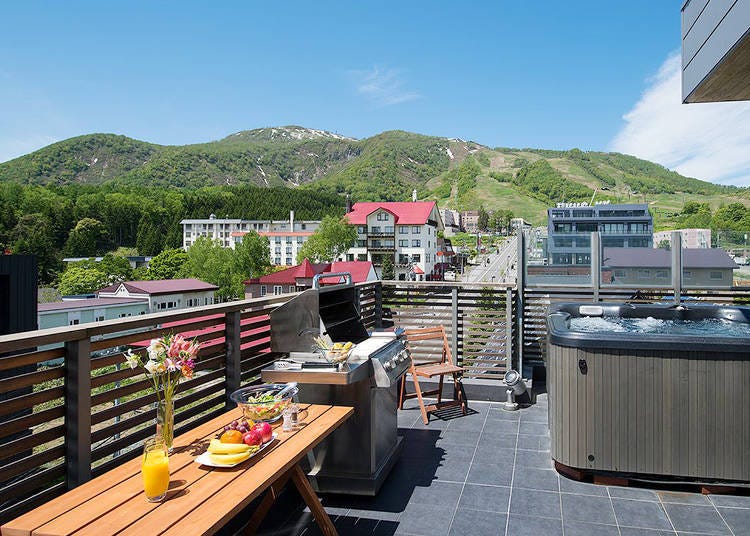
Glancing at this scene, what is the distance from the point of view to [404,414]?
16.2 feet

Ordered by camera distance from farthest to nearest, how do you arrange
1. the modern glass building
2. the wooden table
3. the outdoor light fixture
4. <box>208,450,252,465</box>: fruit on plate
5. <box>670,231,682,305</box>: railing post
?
the modern glass building < <box>670,231,682,305</box>: railing post < the outdoor light fixture < <box>208,450,252,465</box>: fruit on plate < the wooden table

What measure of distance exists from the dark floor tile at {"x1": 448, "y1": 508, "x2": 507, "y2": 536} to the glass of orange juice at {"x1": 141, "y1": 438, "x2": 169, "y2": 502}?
1.64 m

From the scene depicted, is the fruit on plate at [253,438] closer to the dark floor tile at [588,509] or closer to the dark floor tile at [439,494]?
the dark floor tile at [439,494]

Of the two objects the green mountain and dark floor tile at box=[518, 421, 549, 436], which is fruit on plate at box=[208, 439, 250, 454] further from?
the green mountain

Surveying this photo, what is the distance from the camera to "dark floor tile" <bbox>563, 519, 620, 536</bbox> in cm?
269

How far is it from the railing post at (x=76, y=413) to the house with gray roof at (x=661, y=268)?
5.30m

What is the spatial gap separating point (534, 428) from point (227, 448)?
3.25 m

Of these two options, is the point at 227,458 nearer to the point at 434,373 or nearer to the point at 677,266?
the point at 434,373

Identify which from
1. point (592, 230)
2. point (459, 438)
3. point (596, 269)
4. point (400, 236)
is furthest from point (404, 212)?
point (459, 438)

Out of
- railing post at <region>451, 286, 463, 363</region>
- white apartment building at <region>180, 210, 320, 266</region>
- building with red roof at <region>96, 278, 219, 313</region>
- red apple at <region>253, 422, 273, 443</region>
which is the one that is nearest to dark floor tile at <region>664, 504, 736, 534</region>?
red apple at <region>253, 422, 273, 443</region>

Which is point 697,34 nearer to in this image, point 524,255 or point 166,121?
point 524,255

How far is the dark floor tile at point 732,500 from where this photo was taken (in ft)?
9.96

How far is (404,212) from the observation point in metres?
47.8

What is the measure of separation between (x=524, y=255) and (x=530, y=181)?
88.3 m
